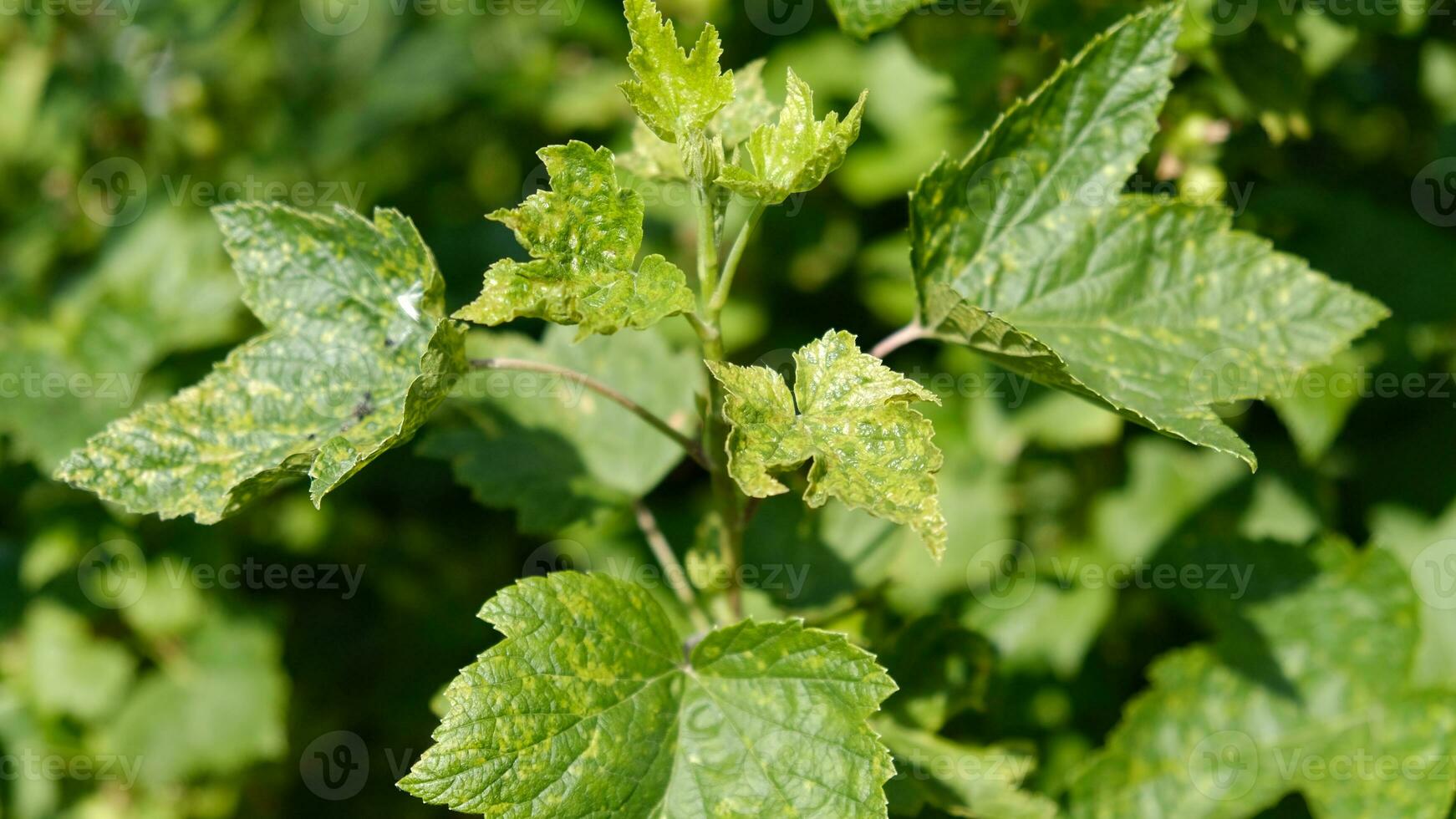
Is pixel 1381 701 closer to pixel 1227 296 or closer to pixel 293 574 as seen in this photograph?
pixel 1227 296

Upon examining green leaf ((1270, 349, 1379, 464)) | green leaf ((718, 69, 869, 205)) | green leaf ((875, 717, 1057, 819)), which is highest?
green leaf ((718, 69, 869, 205))

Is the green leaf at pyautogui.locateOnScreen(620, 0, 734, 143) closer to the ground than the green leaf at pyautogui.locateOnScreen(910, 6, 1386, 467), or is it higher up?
higher up

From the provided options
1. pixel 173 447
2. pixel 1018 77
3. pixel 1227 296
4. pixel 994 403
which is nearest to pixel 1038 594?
pixel 994 403

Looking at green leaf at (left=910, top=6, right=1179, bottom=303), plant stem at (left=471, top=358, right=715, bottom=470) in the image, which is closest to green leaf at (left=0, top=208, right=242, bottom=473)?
plant stem at (left=471, top=358, right=715, bottom=470)

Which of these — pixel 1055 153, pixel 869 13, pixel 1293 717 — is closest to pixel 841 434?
pixel 1055 153

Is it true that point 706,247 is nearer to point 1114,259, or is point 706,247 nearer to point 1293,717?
point 1114,259

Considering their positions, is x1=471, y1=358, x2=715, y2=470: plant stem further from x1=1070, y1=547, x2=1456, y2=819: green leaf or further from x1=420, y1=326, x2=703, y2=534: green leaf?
x1=1070, y1=547, x2=1456, y2=819: green leaf
